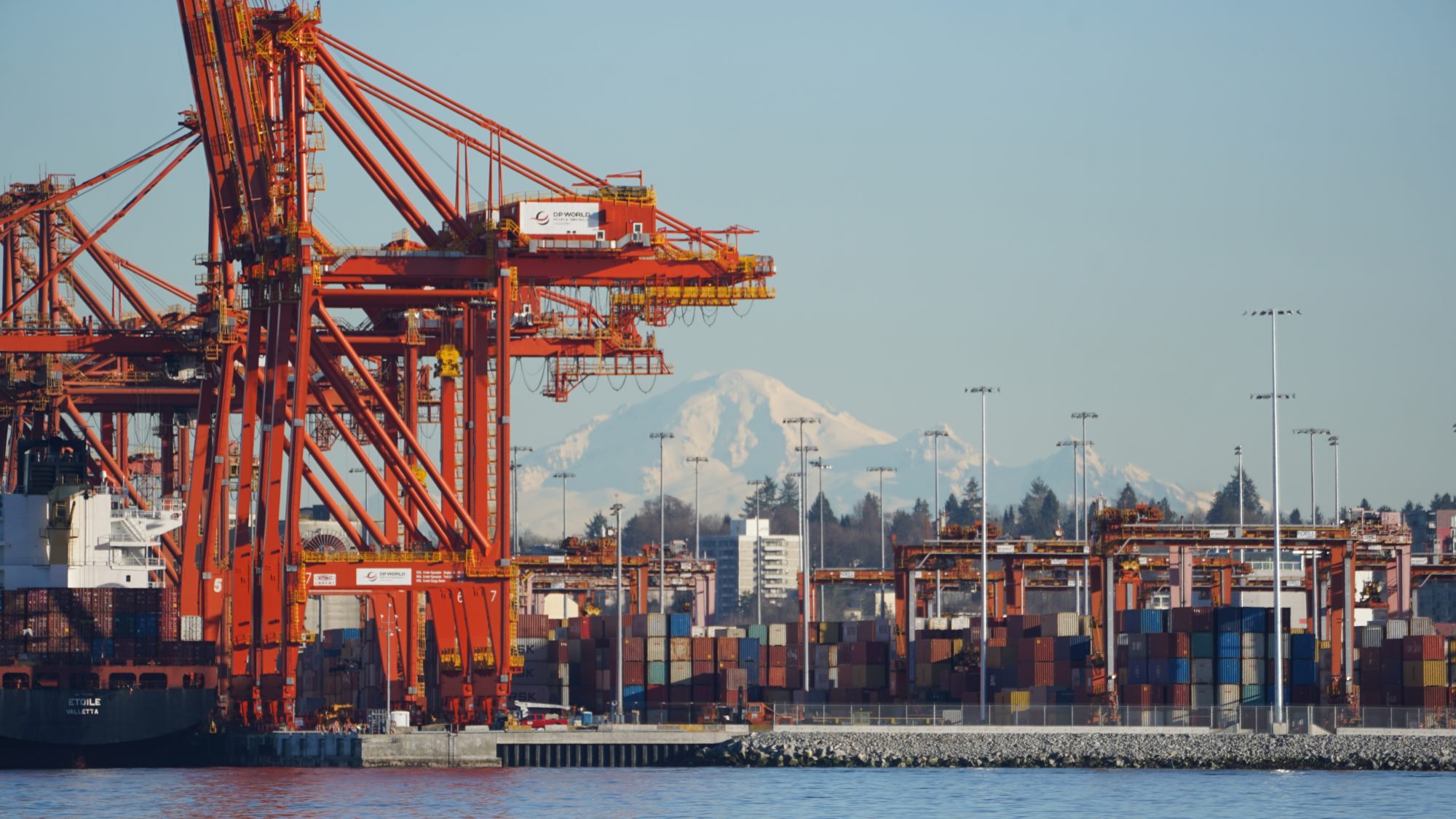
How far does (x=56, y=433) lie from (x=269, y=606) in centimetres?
2191

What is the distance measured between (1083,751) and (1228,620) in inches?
280

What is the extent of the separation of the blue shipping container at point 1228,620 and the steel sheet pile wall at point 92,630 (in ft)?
105

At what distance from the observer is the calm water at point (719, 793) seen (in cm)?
5362

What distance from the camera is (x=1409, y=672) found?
7412 centimetres

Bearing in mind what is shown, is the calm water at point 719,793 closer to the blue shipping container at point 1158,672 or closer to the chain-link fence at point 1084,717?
the chain-link fence at point 1084,717

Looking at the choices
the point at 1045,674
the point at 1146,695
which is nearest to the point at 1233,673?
the point at 1146,695

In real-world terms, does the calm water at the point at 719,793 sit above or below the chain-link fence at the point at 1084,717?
below

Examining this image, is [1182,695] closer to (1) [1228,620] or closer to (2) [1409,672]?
(1) [1228,620]

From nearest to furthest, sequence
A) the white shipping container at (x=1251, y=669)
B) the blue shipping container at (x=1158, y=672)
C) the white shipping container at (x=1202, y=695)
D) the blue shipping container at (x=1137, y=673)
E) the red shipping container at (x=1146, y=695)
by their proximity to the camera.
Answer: the white shipping container at (x=1251, y=669) < the white shipping container at (x=1202, y=695) < the blue shipping container at (x=1158, y=672) < the red shipping container at (x=1146, y=695) < the blue shipping container at (x=1137, y=673)

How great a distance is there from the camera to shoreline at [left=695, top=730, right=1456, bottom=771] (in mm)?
67562

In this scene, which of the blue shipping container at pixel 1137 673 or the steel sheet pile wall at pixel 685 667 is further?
the steel sheet pile wall at pixel 685 667

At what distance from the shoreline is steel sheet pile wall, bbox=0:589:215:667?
1676cm

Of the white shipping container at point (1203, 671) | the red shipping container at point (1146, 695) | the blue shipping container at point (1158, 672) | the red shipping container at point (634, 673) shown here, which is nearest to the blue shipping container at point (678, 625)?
the red shipping container at point (634, 673)

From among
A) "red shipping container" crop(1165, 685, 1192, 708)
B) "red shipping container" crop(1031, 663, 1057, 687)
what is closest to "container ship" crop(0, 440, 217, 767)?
"red shipping container" crop(1031, 663, 1057, 687)
